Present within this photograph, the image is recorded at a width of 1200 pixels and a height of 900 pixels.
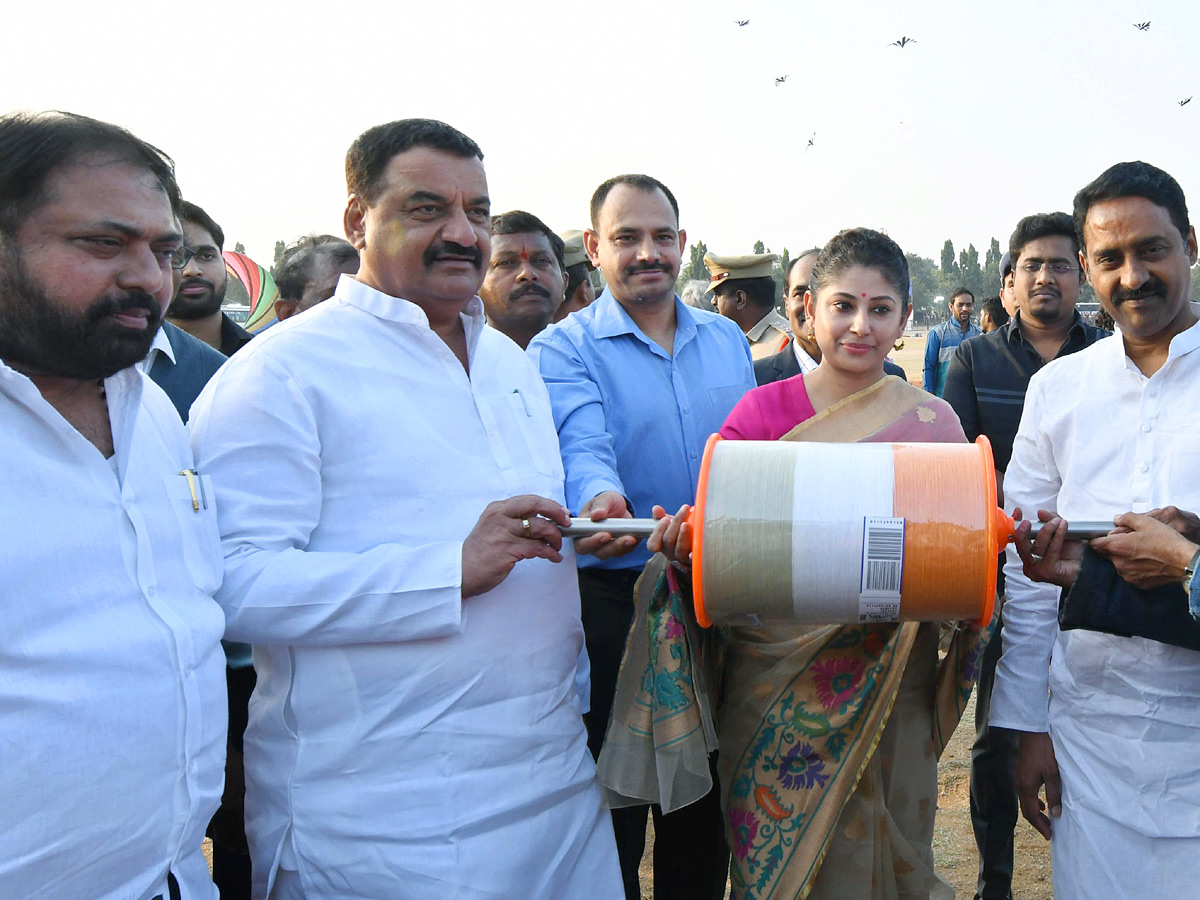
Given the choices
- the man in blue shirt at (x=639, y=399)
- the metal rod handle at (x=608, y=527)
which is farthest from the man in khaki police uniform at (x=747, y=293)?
the metal rod handle at (x=608, y=527)

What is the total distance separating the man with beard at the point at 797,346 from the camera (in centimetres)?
543

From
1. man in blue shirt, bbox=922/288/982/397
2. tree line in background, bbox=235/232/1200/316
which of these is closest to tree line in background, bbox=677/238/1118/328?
tree line in background, bbox=235/232/1200/316

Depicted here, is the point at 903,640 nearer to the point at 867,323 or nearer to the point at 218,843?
the point at 867,323

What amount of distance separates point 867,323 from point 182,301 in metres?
3.37

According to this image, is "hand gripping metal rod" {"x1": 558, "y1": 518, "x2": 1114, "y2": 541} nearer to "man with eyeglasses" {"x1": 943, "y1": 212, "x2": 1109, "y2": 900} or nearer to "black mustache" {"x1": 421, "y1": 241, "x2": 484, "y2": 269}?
"black mustache" {"x1": 421, "y1": 241, "x2": 484, "y2": 269}

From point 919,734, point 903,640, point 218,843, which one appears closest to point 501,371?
point 903,640

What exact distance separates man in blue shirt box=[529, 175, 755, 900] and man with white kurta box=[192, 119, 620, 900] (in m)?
0.76

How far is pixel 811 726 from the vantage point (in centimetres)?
258

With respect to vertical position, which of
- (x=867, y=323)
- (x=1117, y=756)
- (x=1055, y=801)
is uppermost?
(x=867, y=323)

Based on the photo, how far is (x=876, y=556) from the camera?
211cm

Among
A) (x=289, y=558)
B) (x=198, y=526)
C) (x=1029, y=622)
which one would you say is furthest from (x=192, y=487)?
(x=1029, y=622)

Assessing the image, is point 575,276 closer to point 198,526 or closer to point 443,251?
point 443,251

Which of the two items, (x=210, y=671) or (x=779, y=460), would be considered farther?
(x=779, y=460)

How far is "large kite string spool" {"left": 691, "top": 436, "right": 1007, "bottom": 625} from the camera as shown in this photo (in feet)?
6.93
